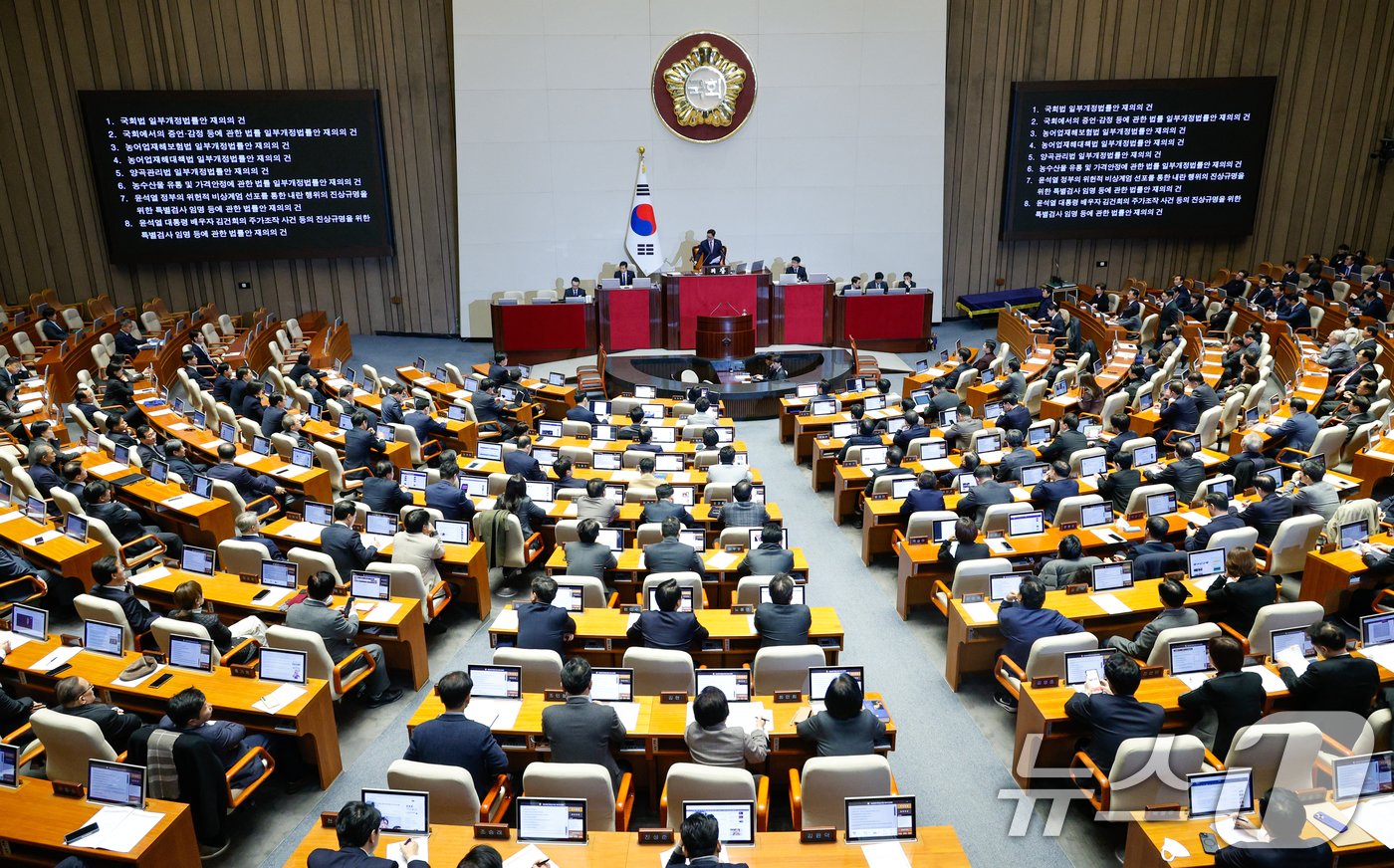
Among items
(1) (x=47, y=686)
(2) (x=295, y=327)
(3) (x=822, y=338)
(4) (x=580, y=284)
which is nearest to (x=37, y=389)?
(2) (x=295, y=327)

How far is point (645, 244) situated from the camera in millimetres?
19094

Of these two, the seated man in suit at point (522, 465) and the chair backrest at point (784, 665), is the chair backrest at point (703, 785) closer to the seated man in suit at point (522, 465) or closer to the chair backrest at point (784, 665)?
the chair backrest at point (784, 665)

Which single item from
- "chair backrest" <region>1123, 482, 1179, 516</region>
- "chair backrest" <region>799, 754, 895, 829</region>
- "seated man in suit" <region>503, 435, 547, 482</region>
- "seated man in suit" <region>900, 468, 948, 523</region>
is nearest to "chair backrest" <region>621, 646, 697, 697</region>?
"chair backrest" <region>799, 754, 895, 829</region>

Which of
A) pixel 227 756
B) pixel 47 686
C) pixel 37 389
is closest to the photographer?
pixel 227 756

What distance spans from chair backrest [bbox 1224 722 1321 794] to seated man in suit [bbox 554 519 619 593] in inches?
178

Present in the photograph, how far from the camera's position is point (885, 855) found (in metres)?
4.39

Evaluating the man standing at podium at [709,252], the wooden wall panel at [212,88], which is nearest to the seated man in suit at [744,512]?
the man standing at podium at [709,252]

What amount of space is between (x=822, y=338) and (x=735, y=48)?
593 centimetres

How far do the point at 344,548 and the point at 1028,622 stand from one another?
536 centimetres

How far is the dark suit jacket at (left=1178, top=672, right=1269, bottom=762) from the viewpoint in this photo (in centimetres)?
528

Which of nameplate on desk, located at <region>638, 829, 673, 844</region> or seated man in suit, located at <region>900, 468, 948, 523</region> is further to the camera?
seated man in suit, located at <region>900, 468, 948, 523</region>

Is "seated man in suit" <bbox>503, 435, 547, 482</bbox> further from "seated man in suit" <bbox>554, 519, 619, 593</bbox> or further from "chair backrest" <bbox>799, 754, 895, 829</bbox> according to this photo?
"chair backrest" <bbox>799, 754, 895, 829</bbox>

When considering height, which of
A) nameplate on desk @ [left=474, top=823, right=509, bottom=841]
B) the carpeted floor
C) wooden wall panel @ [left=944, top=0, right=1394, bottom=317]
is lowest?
the carpeted floor

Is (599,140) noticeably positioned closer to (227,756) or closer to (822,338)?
(822,338)
